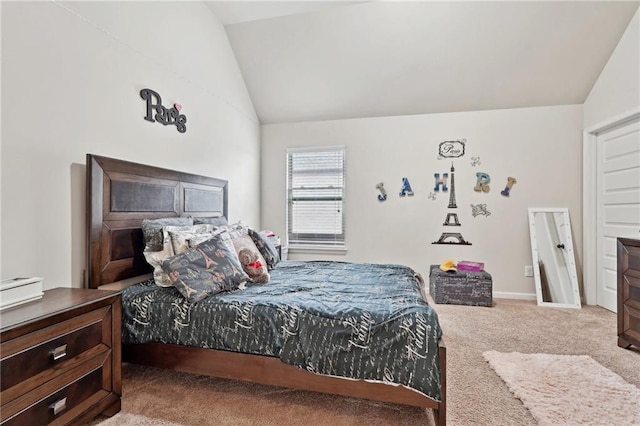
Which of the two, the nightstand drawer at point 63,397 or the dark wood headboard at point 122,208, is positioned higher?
the dark wood headboard at point 122,208

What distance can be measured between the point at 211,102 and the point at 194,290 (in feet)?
7.57

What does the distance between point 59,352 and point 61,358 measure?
36 millimetres

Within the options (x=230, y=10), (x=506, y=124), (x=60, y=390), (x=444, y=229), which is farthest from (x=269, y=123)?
(x=60, y=390)

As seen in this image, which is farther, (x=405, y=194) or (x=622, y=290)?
(x=405, y=194)

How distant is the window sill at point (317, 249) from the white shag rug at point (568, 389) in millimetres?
2303

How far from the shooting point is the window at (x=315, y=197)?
438cm

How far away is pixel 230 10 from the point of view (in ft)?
10.6

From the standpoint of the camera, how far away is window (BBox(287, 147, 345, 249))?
4.38m

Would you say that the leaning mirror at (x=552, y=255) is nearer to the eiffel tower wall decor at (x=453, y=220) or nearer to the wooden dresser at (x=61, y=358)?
the eiffel tower wall decor at (x=453, y=220)

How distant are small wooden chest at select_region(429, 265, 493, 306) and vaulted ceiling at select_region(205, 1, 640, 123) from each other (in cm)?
211

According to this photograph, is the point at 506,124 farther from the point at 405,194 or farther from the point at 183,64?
the point at 183,64

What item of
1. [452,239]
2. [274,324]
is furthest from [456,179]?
[274,324]

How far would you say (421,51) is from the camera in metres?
3.47

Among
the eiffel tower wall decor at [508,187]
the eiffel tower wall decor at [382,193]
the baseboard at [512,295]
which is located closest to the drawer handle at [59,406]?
the eiffel tower wall decor at [382,193]
